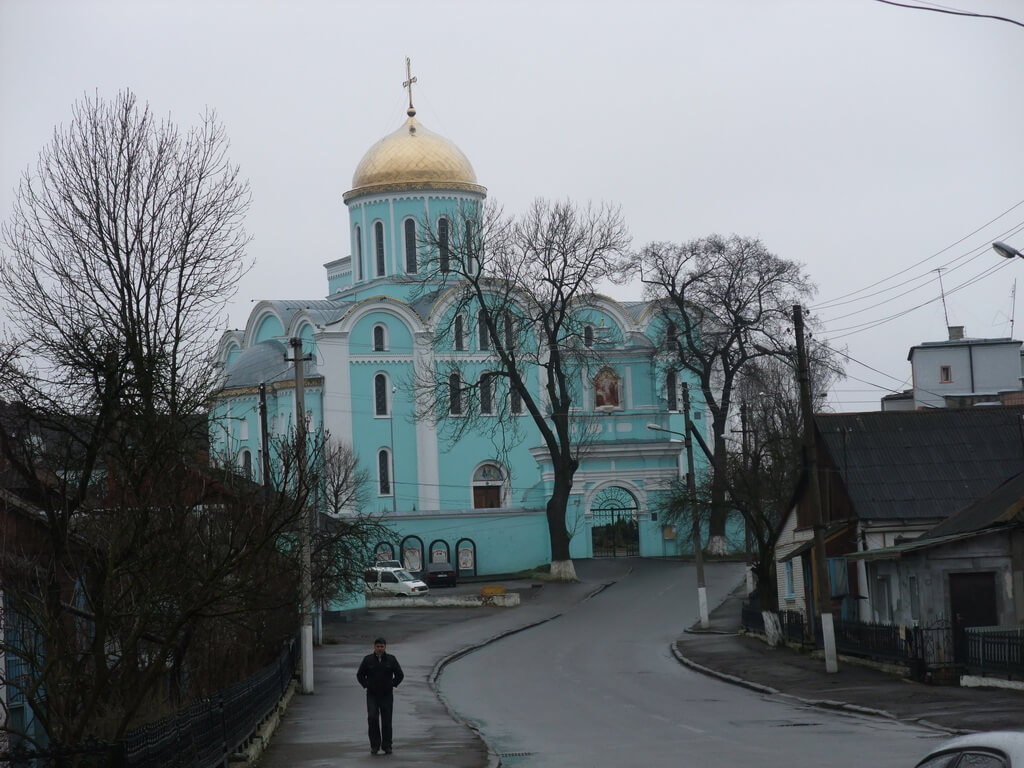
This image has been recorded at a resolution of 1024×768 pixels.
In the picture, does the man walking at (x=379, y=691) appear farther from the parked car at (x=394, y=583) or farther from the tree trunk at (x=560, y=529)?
the tree trunk at (x=560, y=529)

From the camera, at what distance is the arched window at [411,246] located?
66125 millimetres

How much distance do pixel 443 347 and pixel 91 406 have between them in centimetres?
4815

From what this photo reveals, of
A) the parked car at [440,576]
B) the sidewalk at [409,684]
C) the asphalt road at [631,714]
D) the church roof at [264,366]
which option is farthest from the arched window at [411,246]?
the asphalt road at [631,714]

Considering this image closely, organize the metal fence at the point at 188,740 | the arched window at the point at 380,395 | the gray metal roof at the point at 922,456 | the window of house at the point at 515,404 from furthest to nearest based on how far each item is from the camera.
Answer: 1. the window of house at the point at 515,404
2. the arched window at the point at 380,395
3. the gray metal roof at the point at 922,456
4. the metal fence at the point at 188,740

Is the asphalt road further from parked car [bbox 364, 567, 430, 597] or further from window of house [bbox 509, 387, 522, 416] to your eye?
window of house [bbox 509, 387, 522, 416]

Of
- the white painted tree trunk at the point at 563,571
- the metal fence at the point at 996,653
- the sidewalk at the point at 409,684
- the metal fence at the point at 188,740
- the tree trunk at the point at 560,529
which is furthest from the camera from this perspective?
the tree trunk at the point at 560,529

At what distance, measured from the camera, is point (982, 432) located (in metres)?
32.5

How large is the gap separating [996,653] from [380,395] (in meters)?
43.0

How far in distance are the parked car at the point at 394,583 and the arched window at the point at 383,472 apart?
10083mm

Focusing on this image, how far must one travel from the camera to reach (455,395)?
→ 178ft

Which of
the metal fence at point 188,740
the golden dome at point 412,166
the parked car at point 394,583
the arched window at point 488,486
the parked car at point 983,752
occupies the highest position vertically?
the golden dome at point 412,166

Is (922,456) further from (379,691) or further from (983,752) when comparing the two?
(983,752)

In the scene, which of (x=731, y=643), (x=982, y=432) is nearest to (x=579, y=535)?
(x=731, y=643)

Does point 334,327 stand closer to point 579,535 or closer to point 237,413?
point 237,413
